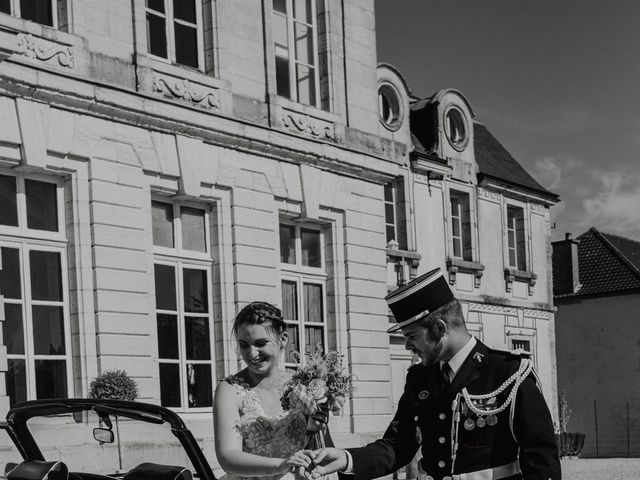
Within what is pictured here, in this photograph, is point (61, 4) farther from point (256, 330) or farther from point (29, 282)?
point (256, 330)

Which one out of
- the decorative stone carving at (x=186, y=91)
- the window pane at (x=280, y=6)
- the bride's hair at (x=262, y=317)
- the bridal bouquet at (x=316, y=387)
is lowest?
the bridal bouquet at (x=316, y=387)

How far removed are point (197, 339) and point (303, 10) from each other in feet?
17.8

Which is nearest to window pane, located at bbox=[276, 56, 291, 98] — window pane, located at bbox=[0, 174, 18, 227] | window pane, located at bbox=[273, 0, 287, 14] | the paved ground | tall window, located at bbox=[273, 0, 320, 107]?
tall window, located at bbox=[273, 0, 320, 107]

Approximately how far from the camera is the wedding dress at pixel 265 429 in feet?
17.1

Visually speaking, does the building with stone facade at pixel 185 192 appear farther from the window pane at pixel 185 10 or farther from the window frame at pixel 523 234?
the window frame at pixel 523 234

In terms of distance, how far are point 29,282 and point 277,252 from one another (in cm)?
405

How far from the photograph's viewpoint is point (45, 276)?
1207 cm

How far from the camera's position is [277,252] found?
48.9ft

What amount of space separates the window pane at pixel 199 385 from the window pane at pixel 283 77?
4.24 metres

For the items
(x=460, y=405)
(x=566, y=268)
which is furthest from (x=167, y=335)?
(x=566, y=268)

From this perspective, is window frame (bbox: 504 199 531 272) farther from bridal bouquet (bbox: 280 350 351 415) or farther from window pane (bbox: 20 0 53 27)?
bridal bouquet (bbox: 280 350 351 415)

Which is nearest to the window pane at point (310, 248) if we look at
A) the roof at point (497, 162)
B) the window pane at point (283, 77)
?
the window pane at point (283, 77)

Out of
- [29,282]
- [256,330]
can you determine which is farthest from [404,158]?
[256,330]

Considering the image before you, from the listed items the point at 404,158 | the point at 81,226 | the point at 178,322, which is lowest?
the point at 178,322
